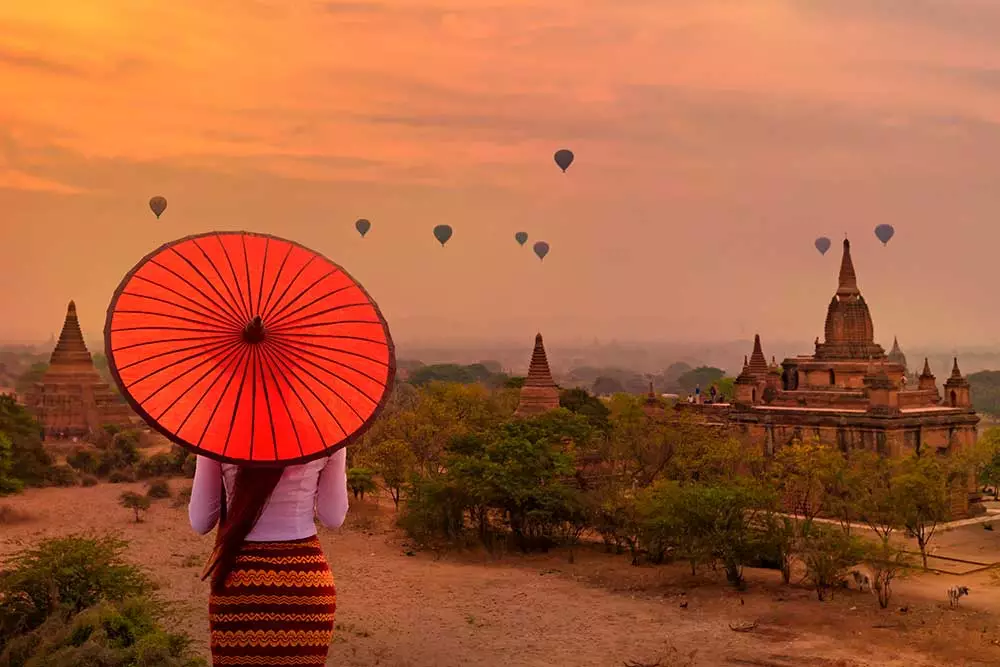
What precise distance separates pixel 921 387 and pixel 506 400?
23819 millimetres

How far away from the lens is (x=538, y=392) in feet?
163

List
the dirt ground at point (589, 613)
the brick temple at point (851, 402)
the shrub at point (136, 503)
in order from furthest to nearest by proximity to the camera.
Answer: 1. the brick temple at point (851, 402)
2. the shrub at point (136, 503)
3. the dirt ground at point (589, 613)

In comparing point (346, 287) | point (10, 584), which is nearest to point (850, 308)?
point (10, 584)

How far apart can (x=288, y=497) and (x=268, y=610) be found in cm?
59

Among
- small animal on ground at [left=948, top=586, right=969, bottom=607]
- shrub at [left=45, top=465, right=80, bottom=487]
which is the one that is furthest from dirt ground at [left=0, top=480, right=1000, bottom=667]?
shrub at [left=45, top=465, right=80, bottom=487]

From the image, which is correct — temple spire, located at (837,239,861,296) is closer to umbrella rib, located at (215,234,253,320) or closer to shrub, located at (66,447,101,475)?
shrub, located at (66,447,101,475)

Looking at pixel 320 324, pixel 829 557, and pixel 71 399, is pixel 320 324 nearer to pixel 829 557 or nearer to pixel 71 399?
pixel 829 557

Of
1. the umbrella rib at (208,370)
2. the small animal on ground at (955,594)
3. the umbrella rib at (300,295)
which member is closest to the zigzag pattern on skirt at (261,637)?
the umbrella rib at (208,370)

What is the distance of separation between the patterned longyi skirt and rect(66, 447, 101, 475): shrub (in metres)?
42.4

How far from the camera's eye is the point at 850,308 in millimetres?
45344

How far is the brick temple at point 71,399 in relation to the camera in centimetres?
5703

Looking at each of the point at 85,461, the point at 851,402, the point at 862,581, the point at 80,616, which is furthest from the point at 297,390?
the point at 85,461

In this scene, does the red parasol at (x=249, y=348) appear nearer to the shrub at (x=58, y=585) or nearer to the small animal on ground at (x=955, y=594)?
the shrub at (x=58, y=585)

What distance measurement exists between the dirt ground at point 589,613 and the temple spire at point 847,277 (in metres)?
17.4
